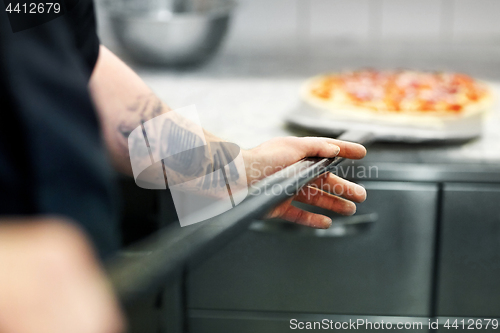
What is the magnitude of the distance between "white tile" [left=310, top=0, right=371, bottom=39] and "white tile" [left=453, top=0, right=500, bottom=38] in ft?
0.56

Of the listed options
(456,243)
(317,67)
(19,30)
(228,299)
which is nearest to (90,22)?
(19,30)

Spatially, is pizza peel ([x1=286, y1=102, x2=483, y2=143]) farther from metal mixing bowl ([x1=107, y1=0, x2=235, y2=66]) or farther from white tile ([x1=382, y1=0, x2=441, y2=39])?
white tile ([x1=382, y1=0, x2=441, y2=39])

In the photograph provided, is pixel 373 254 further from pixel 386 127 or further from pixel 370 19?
pixel 370 19

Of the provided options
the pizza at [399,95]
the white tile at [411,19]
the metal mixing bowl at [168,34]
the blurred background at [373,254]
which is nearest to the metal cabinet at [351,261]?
the blurred background at [373,254]

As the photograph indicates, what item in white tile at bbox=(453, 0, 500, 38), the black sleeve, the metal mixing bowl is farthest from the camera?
white tile at bbox=(453, 0, 500, 38)

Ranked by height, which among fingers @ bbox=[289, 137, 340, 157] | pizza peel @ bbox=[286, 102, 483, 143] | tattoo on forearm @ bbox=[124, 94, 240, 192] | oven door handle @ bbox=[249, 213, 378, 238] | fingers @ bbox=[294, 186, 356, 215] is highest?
fingers @ bbox=[289, 137, 340, 157]

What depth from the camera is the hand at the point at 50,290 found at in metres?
0.13

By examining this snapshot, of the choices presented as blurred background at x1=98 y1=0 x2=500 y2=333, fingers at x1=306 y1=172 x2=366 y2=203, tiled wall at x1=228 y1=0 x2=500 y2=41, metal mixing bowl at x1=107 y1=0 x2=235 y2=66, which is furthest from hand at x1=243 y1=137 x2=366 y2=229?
tiled wall at x1=228 y1=0 x2=500 y2=41

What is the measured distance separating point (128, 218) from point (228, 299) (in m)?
0.12

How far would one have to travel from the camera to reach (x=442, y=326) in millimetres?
365

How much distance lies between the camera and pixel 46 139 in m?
0.28

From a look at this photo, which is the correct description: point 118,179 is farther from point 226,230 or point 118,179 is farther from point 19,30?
point 226,230

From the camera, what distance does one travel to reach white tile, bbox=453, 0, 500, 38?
0.94 meters

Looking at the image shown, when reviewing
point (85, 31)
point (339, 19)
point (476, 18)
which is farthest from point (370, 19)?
point (85, 31)
